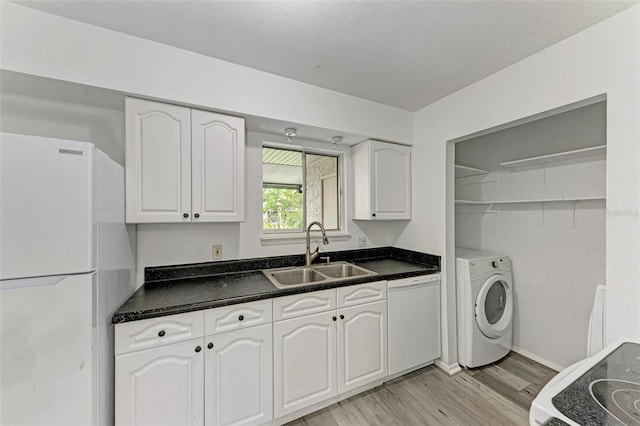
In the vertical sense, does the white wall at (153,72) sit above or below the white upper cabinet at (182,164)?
above

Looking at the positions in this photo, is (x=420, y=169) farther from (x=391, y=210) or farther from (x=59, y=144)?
(x=59, y=144)

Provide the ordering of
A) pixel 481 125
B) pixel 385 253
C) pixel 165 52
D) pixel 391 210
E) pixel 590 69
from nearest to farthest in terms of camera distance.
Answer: pixel 590 69, pixel 165 52, pixel 481 125, pixel 391 210, pixel 385 253

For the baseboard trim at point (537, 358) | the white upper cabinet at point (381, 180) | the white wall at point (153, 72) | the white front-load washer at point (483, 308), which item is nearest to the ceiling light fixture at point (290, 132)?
the white wall at point (153, 72)

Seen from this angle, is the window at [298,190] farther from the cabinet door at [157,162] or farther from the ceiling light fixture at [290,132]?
the cabinet door at [157,162]

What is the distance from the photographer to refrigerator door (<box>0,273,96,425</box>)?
0.91 metres

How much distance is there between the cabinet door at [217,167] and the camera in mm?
1653

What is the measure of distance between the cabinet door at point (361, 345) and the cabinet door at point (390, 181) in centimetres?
88

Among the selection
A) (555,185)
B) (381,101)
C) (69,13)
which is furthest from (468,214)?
(69,13)

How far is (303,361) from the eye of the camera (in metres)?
1.69

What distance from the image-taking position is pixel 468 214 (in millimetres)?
2971

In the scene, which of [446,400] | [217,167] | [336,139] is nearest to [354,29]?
[336,139]

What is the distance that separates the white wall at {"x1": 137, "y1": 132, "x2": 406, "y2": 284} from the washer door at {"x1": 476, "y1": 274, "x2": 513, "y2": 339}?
0.95 meters

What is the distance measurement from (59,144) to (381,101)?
2187mm

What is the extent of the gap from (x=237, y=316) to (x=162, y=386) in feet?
1.59
